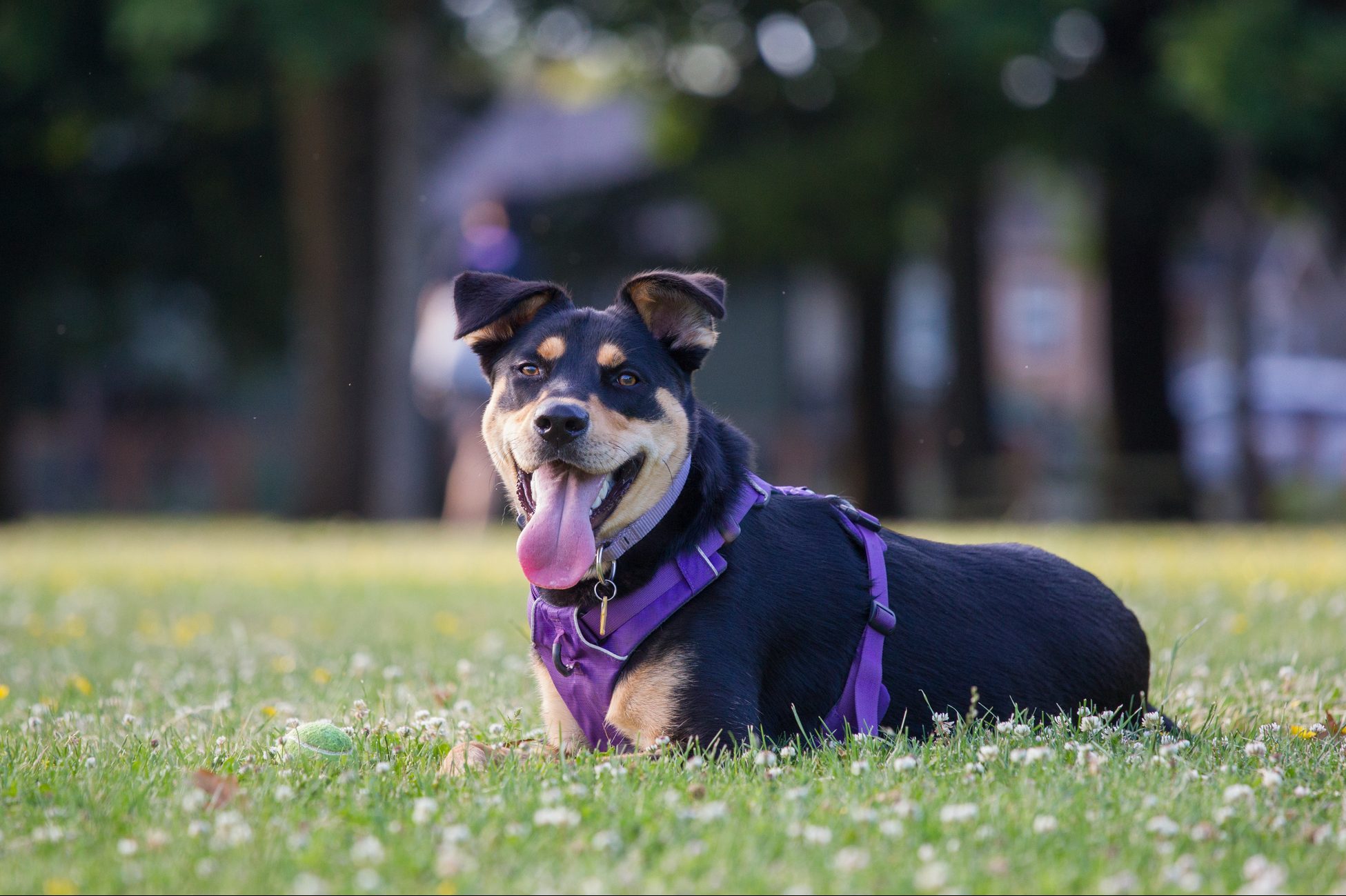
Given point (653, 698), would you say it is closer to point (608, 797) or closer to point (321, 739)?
point (608, 797)

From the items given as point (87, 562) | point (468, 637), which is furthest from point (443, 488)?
point (468, 637)

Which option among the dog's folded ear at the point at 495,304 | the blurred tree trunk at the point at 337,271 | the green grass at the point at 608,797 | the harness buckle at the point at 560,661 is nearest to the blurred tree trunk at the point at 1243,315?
the blurred tree trunk at the point at 337,271

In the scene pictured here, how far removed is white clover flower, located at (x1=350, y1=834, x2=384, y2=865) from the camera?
132 inches

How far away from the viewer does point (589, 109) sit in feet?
134

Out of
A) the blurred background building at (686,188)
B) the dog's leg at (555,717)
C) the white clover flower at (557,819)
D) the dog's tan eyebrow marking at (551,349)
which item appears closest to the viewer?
the white clover flower at (557,819)

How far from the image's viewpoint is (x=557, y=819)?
3.59 m

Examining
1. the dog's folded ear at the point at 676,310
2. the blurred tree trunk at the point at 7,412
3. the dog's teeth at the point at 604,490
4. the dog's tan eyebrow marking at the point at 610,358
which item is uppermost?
the dog's folded ear at the point at 676,310

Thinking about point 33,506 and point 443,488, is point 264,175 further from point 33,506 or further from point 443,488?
point 33,506

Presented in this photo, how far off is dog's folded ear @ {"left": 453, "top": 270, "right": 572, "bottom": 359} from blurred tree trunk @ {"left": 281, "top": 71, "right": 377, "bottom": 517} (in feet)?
54.5

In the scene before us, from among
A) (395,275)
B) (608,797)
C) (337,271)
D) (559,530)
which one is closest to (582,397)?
(559,530)

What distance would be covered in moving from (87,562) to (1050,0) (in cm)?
1315

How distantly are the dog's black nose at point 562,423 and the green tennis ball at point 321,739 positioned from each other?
1.20 meters

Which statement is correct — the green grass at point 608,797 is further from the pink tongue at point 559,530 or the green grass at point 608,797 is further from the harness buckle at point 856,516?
the harness buckle at point 856,516

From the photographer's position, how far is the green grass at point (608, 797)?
132 inches
